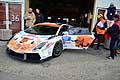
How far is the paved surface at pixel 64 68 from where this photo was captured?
7340 millimetres

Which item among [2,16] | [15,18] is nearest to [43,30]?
[15,18]

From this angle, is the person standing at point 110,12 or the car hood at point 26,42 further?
the person standing at point 110,12

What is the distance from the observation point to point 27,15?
11.4 meters

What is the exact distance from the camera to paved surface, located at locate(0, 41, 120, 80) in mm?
7340

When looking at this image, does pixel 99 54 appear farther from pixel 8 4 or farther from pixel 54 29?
pixel 8 4

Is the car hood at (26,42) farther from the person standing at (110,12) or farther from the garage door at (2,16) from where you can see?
the person standing at (110,12)

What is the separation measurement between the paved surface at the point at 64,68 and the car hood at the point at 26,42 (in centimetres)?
43

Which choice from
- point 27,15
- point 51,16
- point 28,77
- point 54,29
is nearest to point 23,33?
point 54,29

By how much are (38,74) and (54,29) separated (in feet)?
9.12

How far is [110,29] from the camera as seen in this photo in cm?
933

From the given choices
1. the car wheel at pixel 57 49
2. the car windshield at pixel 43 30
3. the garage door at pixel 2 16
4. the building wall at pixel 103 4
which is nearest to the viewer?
the car wheel at pixel 57 49

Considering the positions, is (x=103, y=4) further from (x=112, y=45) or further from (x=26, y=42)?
(x=26, y=42)

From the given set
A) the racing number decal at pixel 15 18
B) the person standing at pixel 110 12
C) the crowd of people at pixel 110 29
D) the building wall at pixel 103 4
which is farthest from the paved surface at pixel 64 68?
the building wall at pixel 103 4

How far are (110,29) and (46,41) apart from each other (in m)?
2.48
